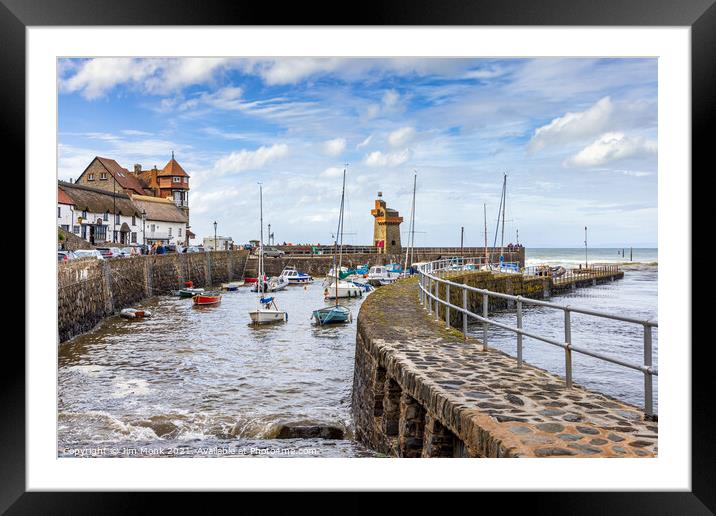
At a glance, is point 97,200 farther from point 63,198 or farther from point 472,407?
point 472,407

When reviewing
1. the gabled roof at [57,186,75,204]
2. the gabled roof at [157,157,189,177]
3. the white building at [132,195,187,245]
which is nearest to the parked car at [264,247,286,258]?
the white building at [132,195,187,245]

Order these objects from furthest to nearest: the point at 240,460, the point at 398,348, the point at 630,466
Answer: the point at 398,348
the point at 240,460
the point at 630,466

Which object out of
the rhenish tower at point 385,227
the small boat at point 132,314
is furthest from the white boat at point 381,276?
the small boat at point 132,314

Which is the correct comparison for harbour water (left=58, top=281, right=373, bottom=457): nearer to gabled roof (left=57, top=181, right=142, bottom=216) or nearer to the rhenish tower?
gabled roof (left=57, top=181, right=142, bottom=216)

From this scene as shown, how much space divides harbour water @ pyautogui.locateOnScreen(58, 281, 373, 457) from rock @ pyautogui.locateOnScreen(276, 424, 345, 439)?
0.15 metres

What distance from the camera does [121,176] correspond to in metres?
49.4
